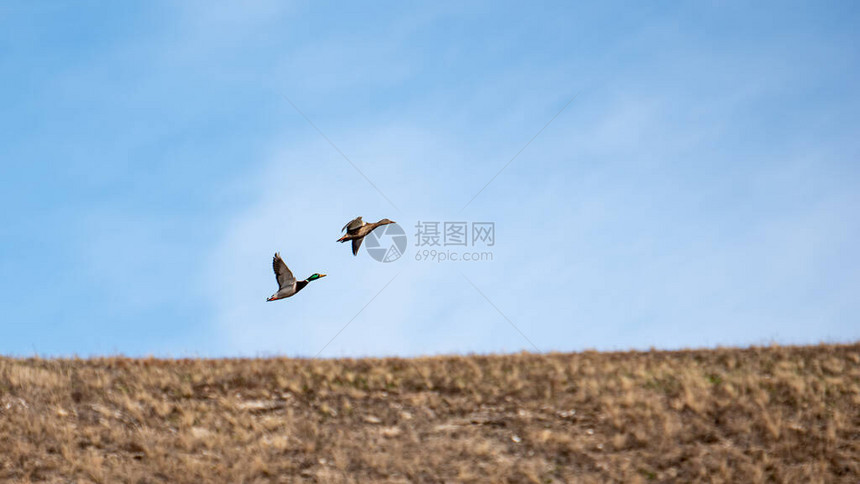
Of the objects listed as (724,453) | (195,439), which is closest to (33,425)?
(195,439)

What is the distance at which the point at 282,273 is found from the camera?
20.0 m

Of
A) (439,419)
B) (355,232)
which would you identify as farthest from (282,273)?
(439,419)

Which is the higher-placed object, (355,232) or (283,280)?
(355,232)

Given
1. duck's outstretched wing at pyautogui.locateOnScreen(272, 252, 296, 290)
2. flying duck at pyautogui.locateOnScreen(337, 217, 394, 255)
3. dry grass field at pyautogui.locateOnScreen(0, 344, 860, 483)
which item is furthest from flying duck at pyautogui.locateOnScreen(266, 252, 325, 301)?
dry grass field at pyautogui.locateOnScreen(0, 344, 860, 483)

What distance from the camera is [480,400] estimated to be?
2073 cm

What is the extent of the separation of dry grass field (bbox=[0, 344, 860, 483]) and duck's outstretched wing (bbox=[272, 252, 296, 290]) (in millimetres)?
3144

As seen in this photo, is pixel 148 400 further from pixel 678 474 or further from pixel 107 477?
pixel 678 474

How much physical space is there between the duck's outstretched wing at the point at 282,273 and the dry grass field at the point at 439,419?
3144mm

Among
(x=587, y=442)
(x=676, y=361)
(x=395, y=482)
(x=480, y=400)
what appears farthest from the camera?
(x=676, y=361)

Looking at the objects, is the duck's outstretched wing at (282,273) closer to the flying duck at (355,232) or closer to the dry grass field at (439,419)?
the flying duck at (355,232)

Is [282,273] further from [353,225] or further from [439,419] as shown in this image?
[439,419]

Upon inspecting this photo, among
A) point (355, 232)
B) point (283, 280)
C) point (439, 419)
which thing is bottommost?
point (439, 419)

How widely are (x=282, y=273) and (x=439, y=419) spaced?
18.2 feet

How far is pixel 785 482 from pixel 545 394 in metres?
6.08
